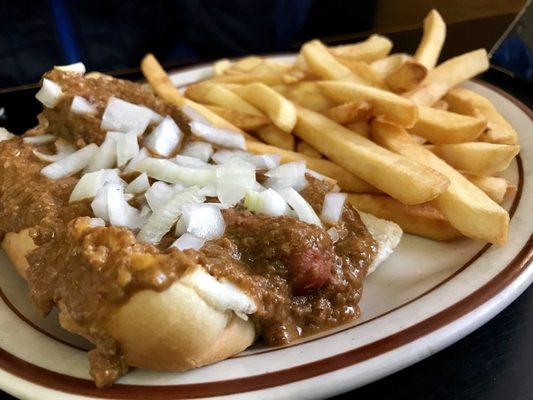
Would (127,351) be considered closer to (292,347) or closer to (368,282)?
(292,347)

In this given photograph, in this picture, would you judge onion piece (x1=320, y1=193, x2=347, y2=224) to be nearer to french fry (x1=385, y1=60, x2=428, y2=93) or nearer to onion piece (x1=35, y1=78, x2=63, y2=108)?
french fry (x1=385, y1=60, x2=428, y2=93)

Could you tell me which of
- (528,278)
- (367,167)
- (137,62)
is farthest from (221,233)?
(137,62)

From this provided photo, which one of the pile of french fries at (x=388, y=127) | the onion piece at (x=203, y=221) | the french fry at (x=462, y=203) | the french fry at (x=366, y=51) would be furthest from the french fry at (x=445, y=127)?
the onion piece at (x=203, y=221)

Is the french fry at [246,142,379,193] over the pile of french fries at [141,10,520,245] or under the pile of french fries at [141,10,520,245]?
under

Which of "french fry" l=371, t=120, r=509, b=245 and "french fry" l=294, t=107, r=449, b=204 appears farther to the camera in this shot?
"french fry" l=294, t=107, r=449, b=204

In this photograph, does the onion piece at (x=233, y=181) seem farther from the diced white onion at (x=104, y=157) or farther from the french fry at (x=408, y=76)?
the french fry at (x=408, y=76)

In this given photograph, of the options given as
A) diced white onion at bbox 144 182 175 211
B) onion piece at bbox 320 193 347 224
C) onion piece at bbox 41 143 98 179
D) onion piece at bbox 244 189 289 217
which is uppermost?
onion piece at bbox 244 189 289 217

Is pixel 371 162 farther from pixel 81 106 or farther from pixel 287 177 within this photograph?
pixel 81 106

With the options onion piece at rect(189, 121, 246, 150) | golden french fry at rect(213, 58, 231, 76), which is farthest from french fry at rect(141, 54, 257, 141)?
golden french fry at rect(213, 58, 231, 76)
